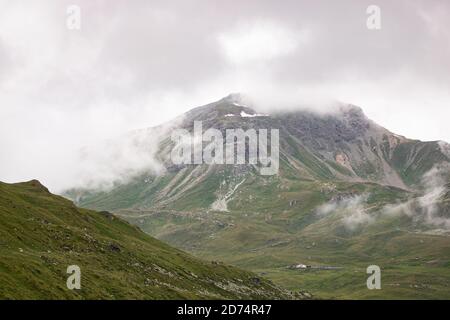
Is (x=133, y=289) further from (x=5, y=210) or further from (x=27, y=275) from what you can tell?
(x=5, y=210)

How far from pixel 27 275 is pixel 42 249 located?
3089 cm

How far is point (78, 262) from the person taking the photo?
134 metres

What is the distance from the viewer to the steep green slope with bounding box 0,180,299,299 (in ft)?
353

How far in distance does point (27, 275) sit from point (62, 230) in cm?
5321

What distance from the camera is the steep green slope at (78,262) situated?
107562mm
